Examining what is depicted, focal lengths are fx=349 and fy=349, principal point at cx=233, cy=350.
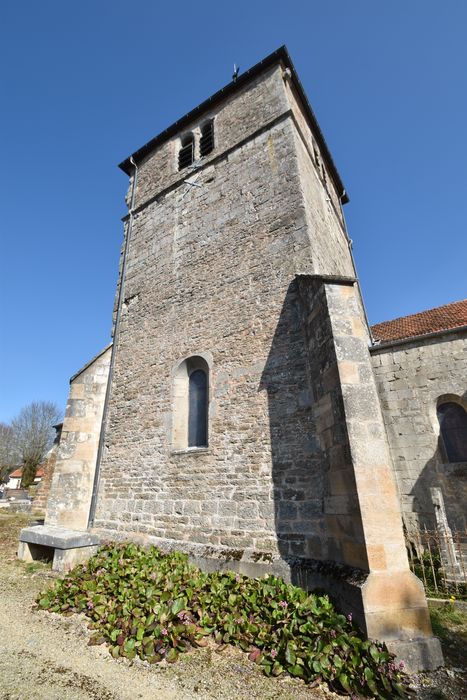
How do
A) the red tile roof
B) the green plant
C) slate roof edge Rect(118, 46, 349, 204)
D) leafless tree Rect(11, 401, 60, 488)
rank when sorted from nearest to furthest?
the green plant < the red tile roof < slate roof edge Rect(118, 46, 349, 204) < leafless tree Rect(11, 401, 60, 488)

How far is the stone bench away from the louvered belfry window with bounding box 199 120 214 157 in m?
9.68

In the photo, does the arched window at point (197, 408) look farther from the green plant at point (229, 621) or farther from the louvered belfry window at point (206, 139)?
the louvered belfry window at point (206, 139)

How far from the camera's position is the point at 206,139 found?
399 inches

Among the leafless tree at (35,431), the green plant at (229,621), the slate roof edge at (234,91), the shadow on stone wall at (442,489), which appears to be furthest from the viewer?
the leafless tree at (35,431)

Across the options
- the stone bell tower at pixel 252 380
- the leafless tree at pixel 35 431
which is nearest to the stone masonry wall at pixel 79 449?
the stone bell tower at pixel 252 380

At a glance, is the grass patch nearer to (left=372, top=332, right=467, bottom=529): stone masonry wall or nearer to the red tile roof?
(left=372, top=332, right=467, bottom=529): stone masonry wall

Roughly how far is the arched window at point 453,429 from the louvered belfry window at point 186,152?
367 inches

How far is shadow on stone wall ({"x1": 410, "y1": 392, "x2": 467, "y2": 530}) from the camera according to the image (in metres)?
6.72

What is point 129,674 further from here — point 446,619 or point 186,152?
point 186,152

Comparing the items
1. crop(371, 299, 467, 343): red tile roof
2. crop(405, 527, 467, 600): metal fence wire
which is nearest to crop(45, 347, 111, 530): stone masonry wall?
crop(405, 527, 467, 600): metal fence wire

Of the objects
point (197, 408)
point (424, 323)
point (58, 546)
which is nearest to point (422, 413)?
point (424, 323)

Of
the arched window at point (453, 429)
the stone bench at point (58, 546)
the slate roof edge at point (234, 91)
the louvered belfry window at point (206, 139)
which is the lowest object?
the stone bench at point (58, 546)

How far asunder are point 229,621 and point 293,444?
2377 millimetres

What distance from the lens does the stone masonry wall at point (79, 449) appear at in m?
7.62
